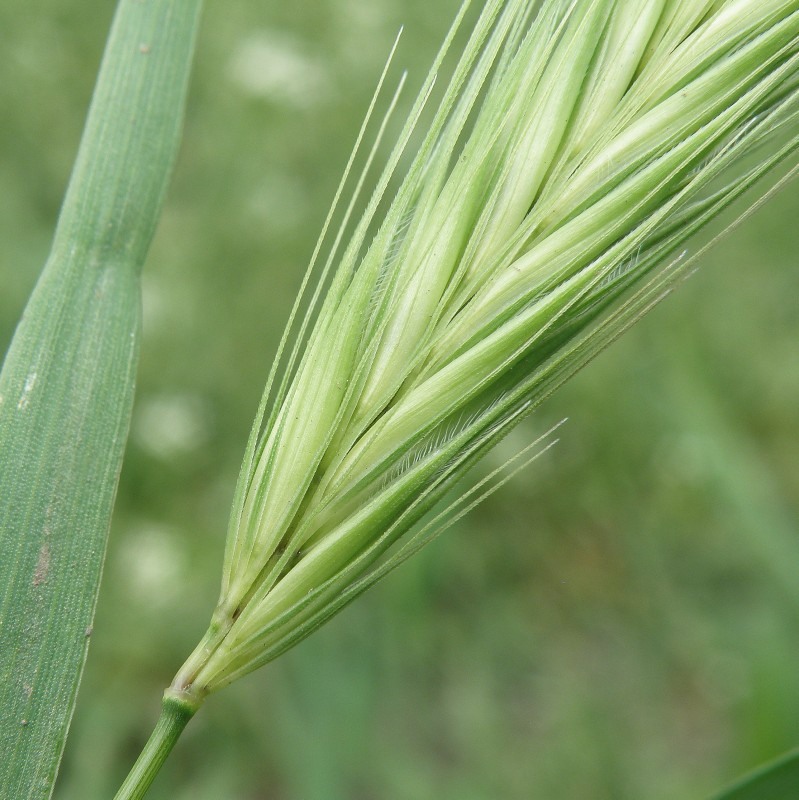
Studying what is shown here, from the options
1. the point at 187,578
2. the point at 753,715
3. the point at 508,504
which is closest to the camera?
the point at 753,715

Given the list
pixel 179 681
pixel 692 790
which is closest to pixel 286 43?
pixel 692 790

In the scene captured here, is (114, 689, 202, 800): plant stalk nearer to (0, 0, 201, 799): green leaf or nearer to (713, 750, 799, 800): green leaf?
(0, 0, 201, 799): green leaf

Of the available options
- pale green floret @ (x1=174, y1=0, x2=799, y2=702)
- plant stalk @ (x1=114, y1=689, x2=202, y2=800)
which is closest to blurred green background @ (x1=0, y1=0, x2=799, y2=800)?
pale green floret @ (x1=174, y1=0, x2=799, y2=702)

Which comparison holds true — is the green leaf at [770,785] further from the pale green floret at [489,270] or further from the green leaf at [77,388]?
the green leaf at [77,388]

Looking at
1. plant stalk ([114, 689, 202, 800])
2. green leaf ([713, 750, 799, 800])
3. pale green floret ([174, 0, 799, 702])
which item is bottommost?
green leaf ([713, 750, 799, 800])

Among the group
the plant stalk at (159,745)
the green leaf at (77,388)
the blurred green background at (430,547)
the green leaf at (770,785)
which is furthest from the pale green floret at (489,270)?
the blurred green background at (430,547)

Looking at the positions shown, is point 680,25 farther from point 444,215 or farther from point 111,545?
point 111,545

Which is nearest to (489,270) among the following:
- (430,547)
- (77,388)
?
(77,388)
